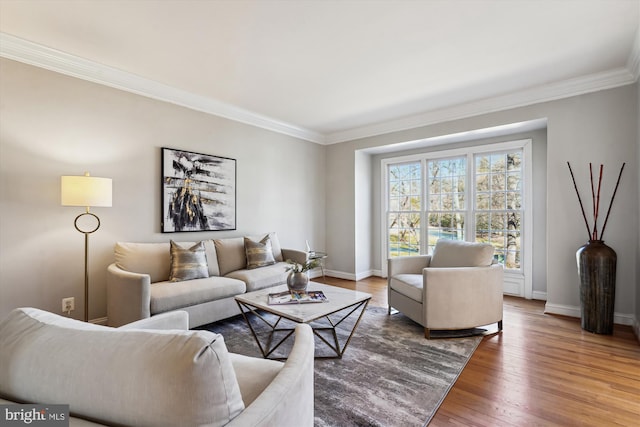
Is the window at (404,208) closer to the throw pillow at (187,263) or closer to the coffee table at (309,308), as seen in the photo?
the coffee table at (309,308)

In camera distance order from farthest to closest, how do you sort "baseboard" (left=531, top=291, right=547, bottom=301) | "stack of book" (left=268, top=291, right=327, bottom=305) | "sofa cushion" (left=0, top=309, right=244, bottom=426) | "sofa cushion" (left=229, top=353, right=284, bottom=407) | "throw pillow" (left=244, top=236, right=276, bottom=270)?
"baseboard" (left=531, top=291, right=547, bottom=301)
"throw pillow" (left=244, top=236, right=276, bottom=270)
"stack of book" (left=268, top=291, right=327, bottom=305)
"sofa cushion" (left=229, top=353, right=284, bottom=407)
"sofa cushion" (left=0, top=309, right=244, bottom=426)

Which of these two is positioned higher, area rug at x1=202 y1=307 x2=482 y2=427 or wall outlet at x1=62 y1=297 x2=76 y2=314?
wall outlet at x1=62 y1=297 x2=76 y2=314

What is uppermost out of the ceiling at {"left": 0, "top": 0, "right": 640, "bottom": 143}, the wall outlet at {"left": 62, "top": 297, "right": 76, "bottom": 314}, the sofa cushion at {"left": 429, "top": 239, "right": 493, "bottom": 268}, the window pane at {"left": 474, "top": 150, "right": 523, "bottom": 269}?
the ceiling at {"left": 0, "top": 0, "right": 640, "bottom": 143}

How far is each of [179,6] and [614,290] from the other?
4538mm

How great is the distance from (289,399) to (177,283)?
249 centimetres

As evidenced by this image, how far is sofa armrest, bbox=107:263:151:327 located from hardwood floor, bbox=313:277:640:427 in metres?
2.32

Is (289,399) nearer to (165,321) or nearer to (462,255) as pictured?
(165,321)

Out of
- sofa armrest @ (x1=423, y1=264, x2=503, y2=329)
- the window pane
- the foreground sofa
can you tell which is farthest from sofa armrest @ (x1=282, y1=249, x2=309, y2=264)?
the foreground sofa

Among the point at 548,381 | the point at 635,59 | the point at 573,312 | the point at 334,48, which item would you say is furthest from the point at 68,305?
the point at 635,59

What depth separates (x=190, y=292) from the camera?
290 centimetres

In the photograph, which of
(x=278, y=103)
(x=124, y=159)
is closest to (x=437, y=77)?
(x=278, y=103)

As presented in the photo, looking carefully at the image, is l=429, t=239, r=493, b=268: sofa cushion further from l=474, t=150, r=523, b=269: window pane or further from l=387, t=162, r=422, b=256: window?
l=387, t=162, r=422, b=256: window

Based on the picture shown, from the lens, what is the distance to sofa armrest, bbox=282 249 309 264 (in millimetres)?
4129

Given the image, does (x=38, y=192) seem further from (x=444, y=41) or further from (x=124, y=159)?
(x=444, y=41)
